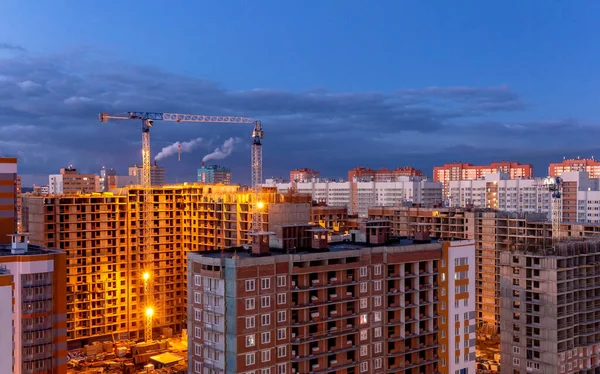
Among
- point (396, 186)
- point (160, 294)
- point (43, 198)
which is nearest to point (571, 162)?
point (396, 186)

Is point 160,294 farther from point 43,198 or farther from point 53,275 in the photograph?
point 53,275

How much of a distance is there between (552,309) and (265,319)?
2458 cm

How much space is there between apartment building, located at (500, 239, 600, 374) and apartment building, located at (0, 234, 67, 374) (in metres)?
35.8

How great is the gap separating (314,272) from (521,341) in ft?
69.4

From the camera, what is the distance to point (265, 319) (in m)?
41.0

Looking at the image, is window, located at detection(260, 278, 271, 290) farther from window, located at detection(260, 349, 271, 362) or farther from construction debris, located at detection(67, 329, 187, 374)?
construction debris, located at detection(67, 329, 187, 374)

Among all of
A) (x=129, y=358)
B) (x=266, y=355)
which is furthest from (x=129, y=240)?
(x=266, y=355)

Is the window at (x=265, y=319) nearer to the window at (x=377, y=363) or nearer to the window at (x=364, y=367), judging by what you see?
the window at (x=364, y=367)

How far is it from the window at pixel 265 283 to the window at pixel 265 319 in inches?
70.5

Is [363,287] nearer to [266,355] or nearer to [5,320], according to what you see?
[266,355]

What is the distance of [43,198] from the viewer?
241 feet

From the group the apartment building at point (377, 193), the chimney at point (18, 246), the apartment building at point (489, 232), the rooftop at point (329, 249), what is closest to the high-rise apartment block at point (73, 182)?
the apartment building at point (377, 193)

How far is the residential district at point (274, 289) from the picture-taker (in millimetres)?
41562

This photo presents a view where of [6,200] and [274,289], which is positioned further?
[6,200]
